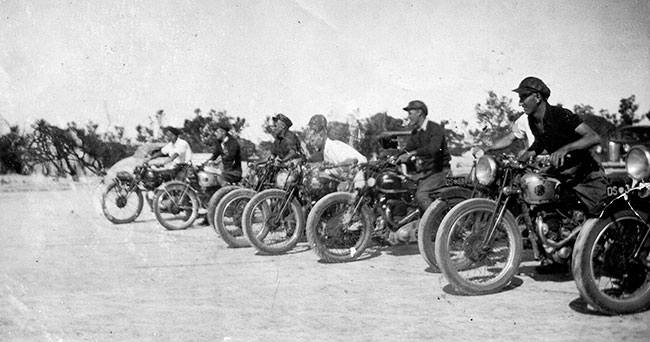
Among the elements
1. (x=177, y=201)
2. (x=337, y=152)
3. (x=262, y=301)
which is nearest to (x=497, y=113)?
(x=337, y=152)

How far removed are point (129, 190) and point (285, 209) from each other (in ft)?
14.0

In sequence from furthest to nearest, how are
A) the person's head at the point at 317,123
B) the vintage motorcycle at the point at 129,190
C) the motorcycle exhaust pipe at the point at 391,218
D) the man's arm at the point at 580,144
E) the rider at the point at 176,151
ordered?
the vintage motorcycle at the point at 129,190 → the rider at the point at 176,151 → the person's head at the point at 317,123 → the motorcycle exhaust pipe at the point at 391,218 → the man's arm at the point at 580,144

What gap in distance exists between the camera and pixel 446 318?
3664mm

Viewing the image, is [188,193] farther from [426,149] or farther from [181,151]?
[426,149]

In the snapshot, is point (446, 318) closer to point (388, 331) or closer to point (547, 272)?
point (388, 331)

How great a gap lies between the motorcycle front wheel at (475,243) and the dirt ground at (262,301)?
11 centimetres

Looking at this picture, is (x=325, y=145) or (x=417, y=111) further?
(x=325, y=145)

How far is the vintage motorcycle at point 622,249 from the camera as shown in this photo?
Answer: 3580mm

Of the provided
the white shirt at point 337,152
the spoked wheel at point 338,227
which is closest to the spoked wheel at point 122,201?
the white shirt at point 337,152

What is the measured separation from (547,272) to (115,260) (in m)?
4.13

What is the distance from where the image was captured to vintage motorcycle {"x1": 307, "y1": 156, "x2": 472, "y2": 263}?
5.68 metres

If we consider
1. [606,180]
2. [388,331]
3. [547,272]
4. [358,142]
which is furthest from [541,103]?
[358,142]

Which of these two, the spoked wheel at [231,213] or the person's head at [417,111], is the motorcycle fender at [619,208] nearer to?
the person's head at [417,111]

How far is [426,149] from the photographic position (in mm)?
5734
